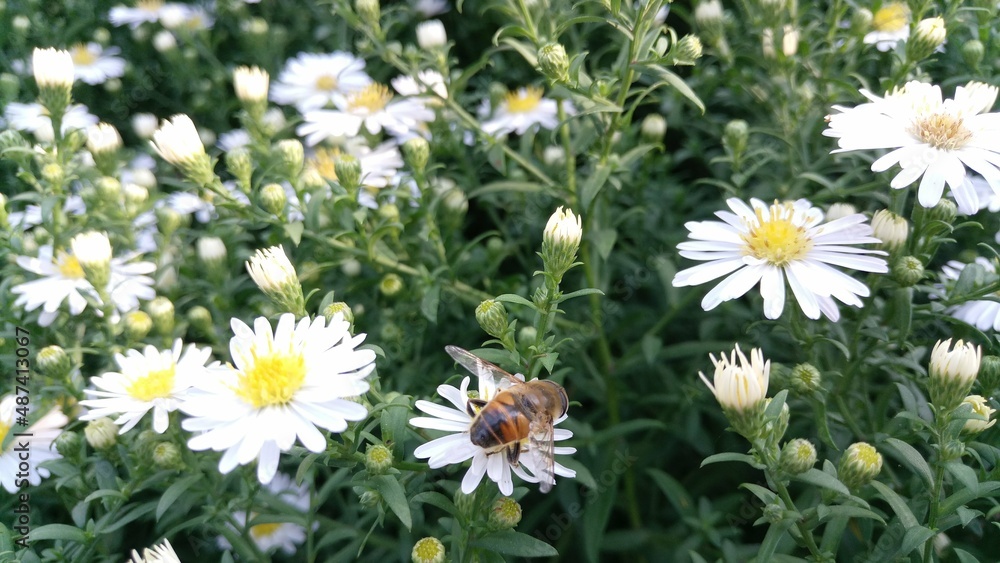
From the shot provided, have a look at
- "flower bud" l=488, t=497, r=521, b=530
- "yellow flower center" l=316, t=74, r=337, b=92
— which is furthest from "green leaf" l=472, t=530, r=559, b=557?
"yellow flower center" l=316, t=74, r=337, b=92

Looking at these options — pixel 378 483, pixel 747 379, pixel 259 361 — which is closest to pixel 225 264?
pixel 259 361

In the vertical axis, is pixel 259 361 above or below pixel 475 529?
above

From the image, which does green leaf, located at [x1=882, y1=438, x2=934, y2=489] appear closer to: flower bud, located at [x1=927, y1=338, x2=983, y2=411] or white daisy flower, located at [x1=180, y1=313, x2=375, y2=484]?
flower bud, located at [x1=927, y1=338, x2=983, y2=411]

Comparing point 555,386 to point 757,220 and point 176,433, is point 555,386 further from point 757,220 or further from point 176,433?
point 176,433

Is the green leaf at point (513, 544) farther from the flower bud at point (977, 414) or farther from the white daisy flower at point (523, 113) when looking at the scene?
the white daisy flower at point (523, 113)

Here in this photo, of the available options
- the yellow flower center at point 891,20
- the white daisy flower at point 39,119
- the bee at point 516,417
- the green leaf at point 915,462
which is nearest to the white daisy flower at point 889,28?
the yellow flower center at point 891,20
